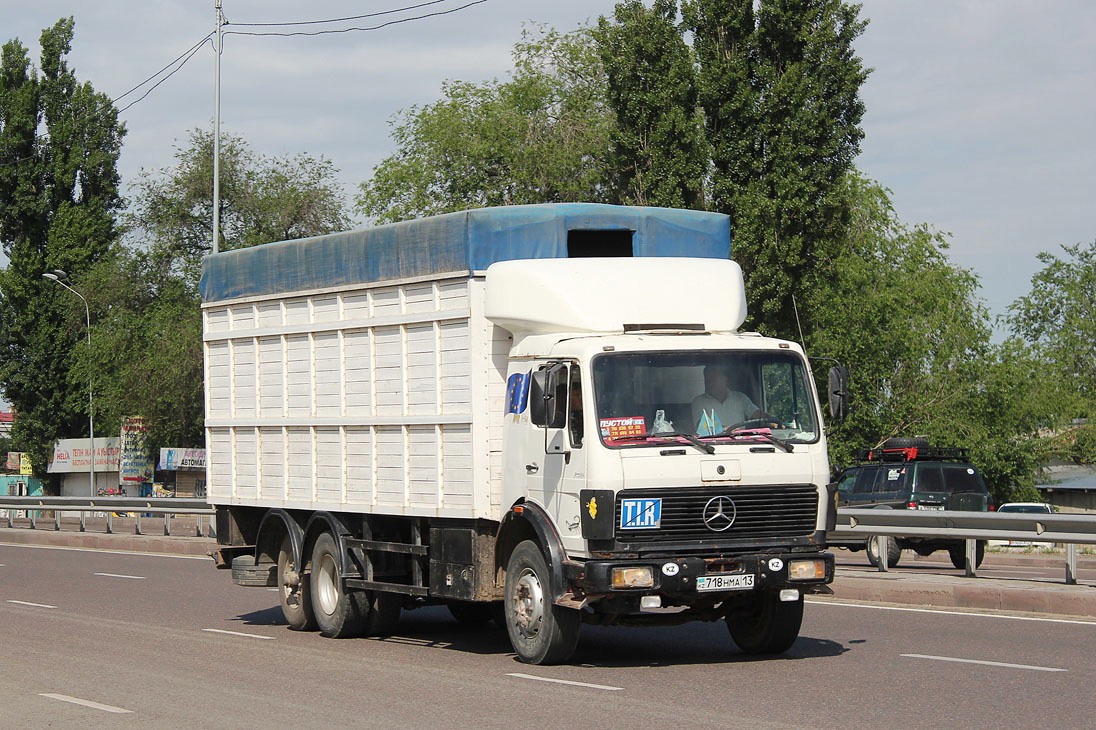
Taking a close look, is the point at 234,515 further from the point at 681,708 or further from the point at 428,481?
the point at 681,708

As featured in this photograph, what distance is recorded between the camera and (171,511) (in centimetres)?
3250

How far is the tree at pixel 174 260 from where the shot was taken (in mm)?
57656

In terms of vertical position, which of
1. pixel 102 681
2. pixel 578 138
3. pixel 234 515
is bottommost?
pixel 102 681

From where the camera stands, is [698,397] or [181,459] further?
[181,459]

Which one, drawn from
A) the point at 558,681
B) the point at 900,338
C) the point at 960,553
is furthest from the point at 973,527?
the point at 900,338

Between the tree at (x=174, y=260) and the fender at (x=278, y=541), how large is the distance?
42852mm

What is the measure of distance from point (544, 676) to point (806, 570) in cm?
210

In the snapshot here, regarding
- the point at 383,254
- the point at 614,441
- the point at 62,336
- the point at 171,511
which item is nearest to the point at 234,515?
the point at 383,254

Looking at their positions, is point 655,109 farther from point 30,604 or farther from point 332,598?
Answer: point 332,598

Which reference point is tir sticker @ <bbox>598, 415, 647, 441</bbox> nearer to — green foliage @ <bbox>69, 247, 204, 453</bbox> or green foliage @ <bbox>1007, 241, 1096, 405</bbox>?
green foliage @ <bbox>69, 247, 204, 453</bbox>

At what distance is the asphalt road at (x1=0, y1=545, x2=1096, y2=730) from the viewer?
29.4 feet

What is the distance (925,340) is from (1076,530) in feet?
114

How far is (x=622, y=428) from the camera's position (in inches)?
420

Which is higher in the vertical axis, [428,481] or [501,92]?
[501,92]
